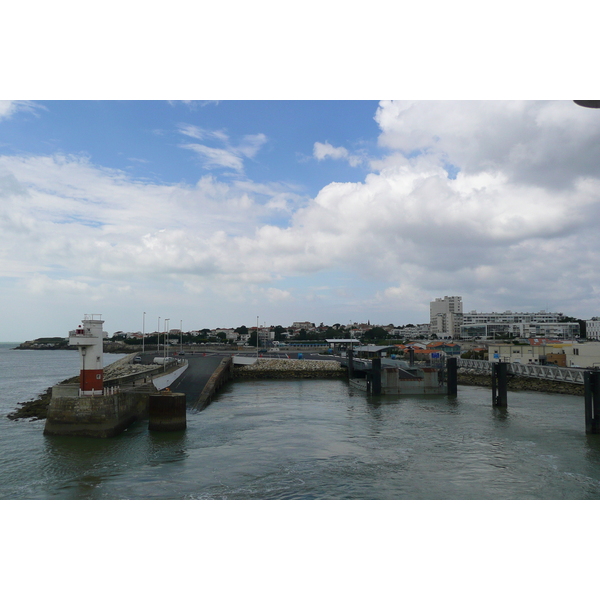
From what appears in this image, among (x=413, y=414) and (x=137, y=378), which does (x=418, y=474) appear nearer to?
(x=413, y=414)

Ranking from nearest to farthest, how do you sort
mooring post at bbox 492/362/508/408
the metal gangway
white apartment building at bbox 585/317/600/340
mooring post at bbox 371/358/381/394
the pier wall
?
the pier wall < mooring post at bbox 492/362/508/408 < the metal gangway < mooring post at bbox 371/358/381/394 < white apartment building at bbox 585/317/600/340

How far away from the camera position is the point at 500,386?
1174 inches

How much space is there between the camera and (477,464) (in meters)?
16.3

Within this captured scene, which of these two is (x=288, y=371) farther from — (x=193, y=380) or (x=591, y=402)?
(x=591, y=402)

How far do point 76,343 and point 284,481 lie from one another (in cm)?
1252

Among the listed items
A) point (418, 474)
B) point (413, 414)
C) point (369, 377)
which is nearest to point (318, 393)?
point (369, 377)

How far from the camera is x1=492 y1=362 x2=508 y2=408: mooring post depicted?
97.2 ft

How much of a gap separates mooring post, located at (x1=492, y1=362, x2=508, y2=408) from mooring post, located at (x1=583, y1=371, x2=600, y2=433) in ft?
26.8

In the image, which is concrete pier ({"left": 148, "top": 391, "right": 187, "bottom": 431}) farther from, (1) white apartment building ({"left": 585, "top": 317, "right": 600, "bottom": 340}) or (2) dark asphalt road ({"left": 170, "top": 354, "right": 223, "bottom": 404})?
(1) white apartment building ({"left": 585, "top": 317, "right": 600, "bottom": 340})

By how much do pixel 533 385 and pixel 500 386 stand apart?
11.5 m

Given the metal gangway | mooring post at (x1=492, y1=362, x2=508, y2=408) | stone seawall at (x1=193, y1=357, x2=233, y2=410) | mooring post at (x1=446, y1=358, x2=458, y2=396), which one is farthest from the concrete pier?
mooring post at (x1=446, y1=358, x2=458, y2=396)

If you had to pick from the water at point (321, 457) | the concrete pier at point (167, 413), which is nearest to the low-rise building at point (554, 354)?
the water at point (321, 457)

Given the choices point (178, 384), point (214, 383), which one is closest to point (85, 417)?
point (178, 384)

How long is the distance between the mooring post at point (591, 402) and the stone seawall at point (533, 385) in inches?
582
